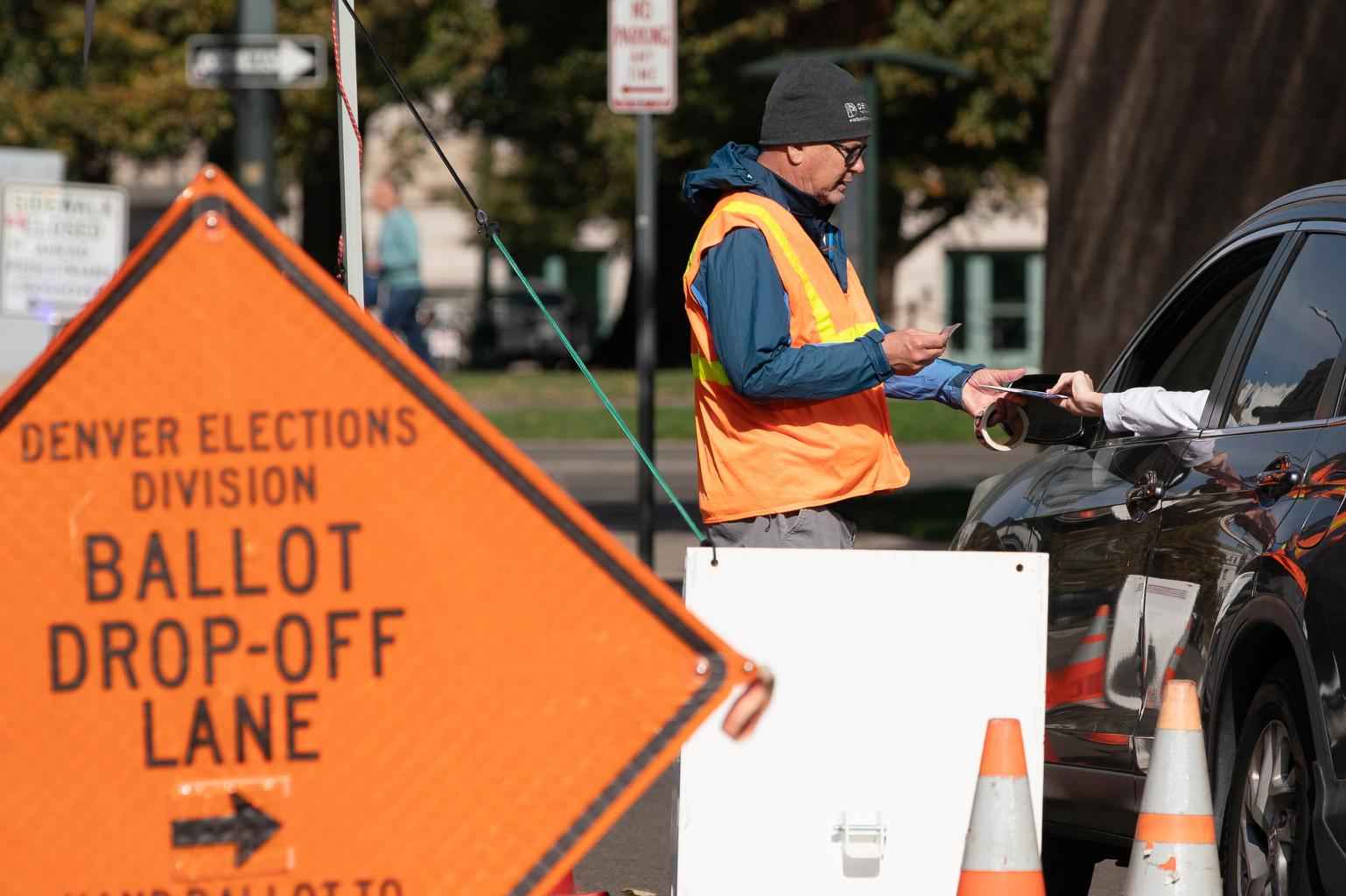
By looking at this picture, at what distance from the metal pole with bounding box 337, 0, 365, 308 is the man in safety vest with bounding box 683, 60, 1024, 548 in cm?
75

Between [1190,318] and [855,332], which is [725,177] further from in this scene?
[1190,318]

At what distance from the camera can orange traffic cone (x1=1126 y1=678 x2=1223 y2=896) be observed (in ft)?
13.4

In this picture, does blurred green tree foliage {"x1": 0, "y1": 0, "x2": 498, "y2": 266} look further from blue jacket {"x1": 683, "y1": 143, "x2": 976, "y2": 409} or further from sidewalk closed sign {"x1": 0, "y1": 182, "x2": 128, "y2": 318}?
blue jacket {"x1": 683, "y1": 143, "x2": 976, "y2": 409}

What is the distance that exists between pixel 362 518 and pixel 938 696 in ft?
4.43

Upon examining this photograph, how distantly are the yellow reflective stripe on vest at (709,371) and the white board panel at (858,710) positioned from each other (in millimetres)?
786

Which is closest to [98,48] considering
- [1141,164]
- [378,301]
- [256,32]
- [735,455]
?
[378,301]

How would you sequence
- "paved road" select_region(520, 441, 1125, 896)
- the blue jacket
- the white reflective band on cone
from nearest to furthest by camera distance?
the blue jacket, the white reflective band on cone, "paved road" select_region(520, 441, 1125, 896)

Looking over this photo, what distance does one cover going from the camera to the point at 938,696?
4.16m

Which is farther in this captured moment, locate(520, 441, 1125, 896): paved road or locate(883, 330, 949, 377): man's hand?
locate(520, 441, 1125, 896): paved road

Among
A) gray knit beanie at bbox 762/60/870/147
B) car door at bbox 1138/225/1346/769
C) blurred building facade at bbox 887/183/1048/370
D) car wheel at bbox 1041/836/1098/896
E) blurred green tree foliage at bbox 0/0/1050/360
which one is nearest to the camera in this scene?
car door at bbox 1138/225/1346/769

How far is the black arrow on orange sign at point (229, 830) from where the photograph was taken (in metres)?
3.21

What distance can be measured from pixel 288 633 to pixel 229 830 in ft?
0.97

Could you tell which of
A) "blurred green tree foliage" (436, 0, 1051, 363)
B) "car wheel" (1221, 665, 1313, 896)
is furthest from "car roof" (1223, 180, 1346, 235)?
"blurred green tree foliage" (436, 0, 1051, 363)

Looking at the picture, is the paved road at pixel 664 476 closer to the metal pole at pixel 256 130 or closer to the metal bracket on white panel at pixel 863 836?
the metal pole at pixel 256 130
